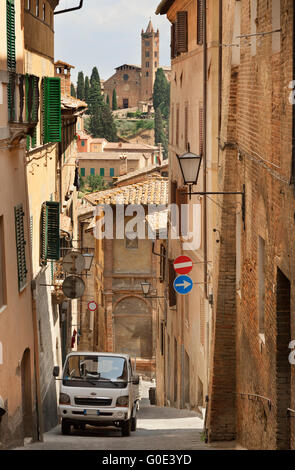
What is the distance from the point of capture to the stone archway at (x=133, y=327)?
40.6 m

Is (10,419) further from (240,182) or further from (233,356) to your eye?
(240,182)

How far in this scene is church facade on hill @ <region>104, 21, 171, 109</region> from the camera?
188188mm

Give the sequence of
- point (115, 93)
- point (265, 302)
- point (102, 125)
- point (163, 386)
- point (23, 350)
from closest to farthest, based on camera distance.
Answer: point (265, 302), point (23, 350), point (163, 386), point (102, 125), point (115, 93)

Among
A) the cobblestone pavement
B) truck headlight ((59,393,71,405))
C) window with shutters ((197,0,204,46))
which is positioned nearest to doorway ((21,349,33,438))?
the cobblestone pavement

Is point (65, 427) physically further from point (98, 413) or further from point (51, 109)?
point (51, 109)

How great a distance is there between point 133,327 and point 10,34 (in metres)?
27.5

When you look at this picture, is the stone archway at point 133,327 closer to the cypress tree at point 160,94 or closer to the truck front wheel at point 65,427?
the truck front wheel at point 65,427

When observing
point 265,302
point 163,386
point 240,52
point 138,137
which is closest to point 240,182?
point 240,52

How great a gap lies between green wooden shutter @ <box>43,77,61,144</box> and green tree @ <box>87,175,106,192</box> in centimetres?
8298

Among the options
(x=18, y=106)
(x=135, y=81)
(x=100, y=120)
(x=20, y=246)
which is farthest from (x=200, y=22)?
(x=135, y=81)

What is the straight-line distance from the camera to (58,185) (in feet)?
92.0

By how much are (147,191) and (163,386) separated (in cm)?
963

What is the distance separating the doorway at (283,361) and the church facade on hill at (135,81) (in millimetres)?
177216

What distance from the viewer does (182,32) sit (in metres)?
24.4
